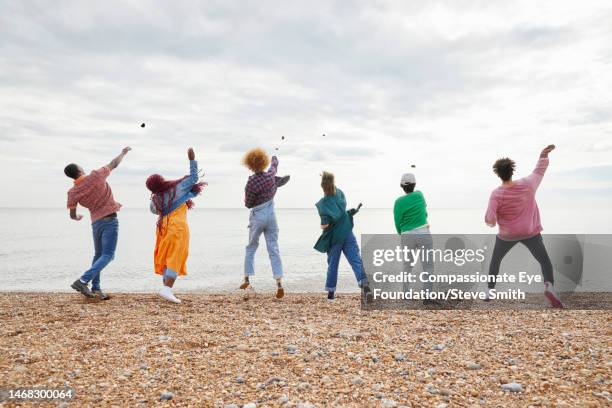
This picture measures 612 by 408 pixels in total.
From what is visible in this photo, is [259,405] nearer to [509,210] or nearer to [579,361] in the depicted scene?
[579,361]

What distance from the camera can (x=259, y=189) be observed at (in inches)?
306

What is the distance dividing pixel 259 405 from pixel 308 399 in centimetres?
39

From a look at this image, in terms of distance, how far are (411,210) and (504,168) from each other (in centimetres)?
162

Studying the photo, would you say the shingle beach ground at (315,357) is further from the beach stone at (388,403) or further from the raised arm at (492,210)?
the raised arm at (492,210)

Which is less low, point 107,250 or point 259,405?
point 107,250

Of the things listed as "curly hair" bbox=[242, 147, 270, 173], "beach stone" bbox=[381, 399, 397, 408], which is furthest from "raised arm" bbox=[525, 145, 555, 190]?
"beach stone" bbox=[381, 399, 397, 408]

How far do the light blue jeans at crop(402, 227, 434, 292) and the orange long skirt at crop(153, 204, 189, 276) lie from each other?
375cm

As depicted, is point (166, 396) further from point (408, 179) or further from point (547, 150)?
point (547, 150)

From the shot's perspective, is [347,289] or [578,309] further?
[347,289]

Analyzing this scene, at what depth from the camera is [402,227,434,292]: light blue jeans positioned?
7.27 metres

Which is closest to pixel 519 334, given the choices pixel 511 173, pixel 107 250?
pixel 511 173

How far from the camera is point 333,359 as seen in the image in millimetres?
4336

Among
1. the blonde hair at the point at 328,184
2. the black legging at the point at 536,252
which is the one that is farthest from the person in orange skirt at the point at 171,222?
the black legging at the point at 536,252

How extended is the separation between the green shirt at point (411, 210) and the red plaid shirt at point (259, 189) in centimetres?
223
